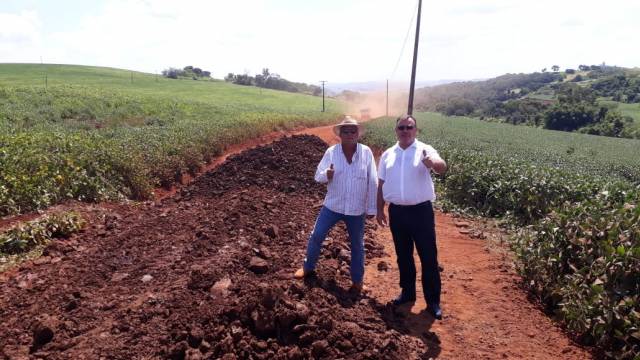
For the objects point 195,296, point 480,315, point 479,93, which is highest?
point 479,93

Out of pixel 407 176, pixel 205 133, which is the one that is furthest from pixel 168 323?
pixel 205 133

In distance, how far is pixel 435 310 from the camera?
477 cm

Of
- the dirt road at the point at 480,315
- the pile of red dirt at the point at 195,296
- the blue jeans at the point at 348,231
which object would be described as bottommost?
the dirt road at the point at 480,315

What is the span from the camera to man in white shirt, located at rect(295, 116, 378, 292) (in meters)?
4.53

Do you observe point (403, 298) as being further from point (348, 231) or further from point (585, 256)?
point (585, 256)

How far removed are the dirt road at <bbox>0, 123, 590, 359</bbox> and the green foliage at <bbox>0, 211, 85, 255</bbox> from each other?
239 millimetres

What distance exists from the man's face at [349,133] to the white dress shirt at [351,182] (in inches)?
5.3

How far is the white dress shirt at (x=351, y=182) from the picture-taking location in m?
4.54

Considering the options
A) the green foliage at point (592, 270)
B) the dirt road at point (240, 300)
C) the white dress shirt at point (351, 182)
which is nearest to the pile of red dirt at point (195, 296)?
the dirt road at point (240, 300)

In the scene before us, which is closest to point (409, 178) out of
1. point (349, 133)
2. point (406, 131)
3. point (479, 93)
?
point (406, 131)

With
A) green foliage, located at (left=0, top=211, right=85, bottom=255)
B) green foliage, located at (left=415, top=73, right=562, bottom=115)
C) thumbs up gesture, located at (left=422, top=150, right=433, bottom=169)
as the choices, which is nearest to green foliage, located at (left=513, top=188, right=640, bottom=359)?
thumbs up gesture, located at (left=422, top=150, right=433, bottom=169)

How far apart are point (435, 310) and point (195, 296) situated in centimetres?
250

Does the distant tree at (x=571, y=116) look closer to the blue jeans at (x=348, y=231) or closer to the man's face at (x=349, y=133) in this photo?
the blue jeans at (x=348, y=231)

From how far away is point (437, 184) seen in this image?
38.4 feet
